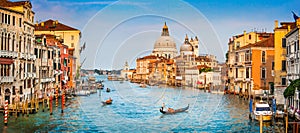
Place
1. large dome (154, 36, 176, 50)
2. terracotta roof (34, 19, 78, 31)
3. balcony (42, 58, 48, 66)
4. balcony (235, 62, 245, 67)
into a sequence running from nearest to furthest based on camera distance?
balcony (42, 58, 48, 66) < balcony (235, 62, 245, 67) < terracotta roof (34, 19, 78, 31) < large dome (154, 36, 176, 50)

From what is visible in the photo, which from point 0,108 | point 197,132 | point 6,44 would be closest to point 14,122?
point 0,108

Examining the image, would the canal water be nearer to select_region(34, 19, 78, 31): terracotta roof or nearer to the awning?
the awning

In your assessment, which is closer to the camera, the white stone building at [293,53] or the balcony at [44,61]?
the white stone building at [293,53]

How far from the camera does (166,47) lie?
69.8 m

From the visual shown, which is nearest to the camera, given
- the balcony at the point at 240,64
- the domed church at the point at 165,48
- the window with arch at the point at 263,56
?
the window with arch at the point at 263,56

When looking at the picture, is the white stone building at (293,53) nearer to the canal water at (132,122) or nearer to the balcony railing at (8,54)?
the canal water at (132,122)

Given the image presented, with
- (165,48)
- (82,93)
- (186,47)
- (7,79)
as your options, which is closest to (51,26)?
(82,93)

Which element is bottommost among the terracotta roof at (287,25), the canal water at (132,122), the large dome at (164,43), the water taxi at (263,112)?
A: the canal water at (132,122)

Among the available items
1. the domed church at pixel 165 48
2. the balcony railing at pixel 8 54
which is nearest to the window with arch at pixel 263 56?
the balcony railing at pixel 8 54

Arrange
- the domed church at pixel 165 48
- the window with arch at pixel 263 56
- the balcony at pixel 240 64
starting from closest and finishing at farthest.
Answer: the window with arch at pixel 263 56
the balcony at pixel 240 64
the domed church at pixel 165 48

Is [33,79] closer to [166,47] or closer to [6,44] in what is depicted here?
[6,44]

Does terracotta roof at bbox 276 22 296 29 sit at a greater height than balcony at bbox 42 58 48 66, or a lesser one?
greater

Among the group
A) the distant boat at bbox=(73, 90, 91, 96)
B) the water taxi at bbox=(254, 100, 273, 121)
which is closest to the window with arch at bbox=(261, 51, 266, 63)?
the water taxi at bbox=(254, 100, 273, 121)

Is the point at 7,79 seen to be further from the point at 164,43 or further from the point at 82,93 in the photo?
the point at 164,43
